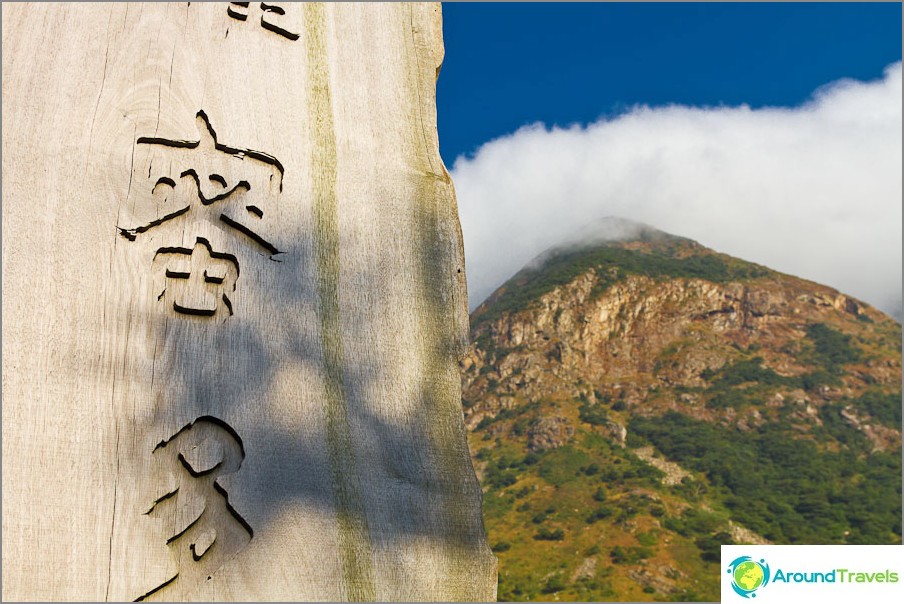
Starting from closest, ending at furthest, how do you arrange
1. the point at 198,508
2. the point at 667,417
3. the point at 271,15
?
the point at 198,508
the point at 271,15
the point at 667,417

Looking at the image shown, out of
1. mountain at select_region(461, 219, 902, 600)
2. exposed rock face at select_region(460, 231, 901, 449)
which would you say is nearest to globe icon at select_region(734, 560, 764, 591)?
mountain at select_region(461, 219, 902, 600)

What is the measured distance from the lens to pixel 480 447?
57531mm

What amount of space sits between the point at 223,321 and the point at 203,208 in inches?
6.7

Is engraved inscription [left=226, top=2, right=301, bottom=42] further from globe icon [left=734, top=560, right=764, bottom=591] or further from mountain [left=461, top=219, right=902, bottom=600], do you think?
mountain [left=461, top=219, right=902, bottom=600]

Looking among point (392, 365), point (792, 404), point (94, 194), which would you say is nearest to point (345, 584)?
point (392, 365)

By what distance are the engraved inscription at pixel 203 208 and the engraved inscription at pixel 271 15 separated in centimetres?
21

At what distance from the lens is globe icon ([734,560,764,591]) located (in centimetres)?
175

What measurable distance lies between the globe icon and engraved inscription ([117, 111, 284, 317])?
1.18 metres

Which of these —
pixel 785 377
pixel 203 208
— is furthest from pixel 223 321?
pixel 785 377

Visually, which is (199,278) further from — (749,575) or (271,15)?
(749,575)

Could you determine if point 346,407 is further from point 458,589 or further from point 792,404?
point 792,404

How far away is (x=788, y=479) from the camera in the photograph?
168ft

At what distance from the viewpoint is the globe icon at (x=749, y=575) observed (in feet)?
5.73

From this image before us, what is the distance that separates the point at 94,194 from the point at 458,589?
0.73 meters
